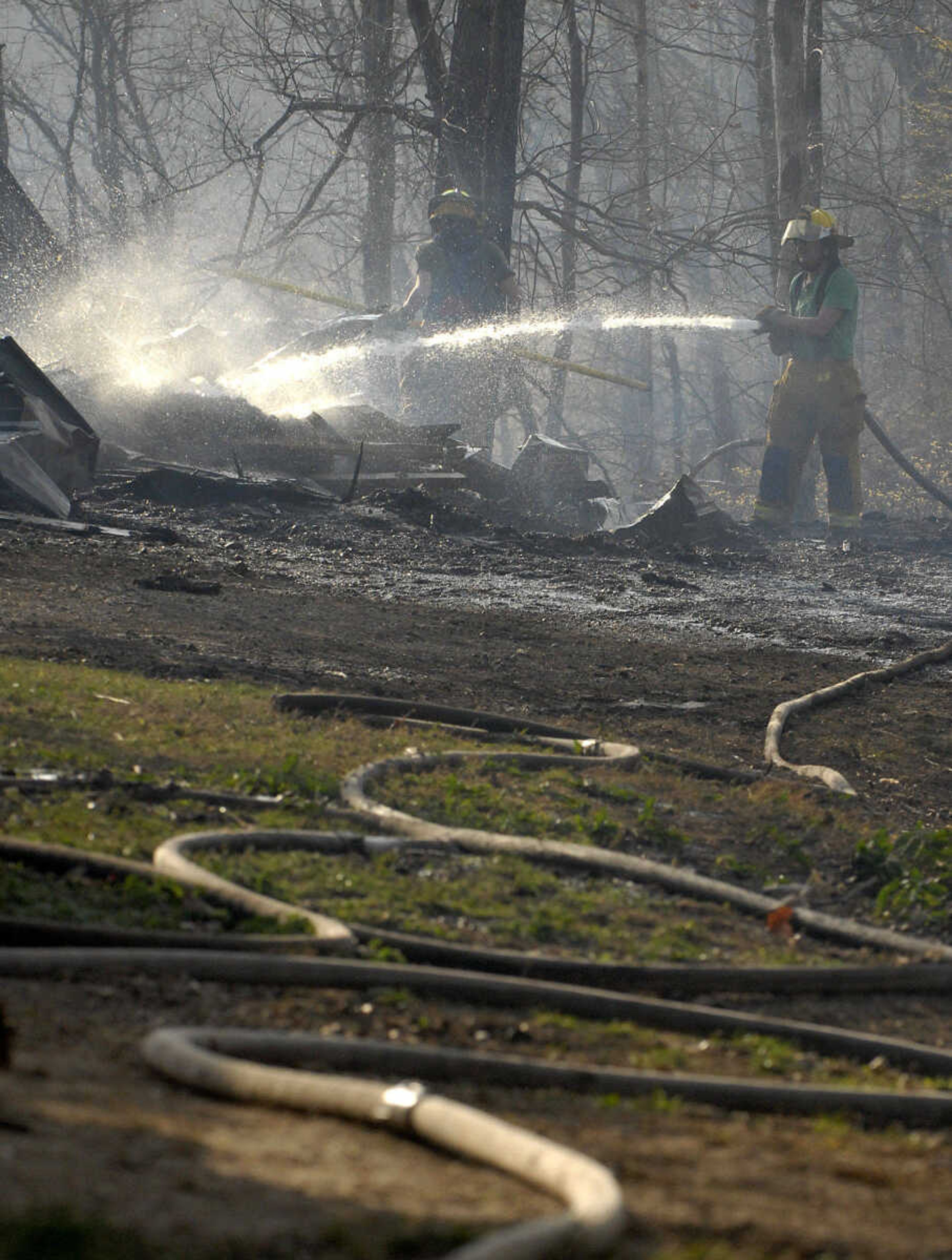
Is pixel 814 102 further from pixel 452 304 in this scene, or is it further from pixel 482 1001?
pixel 482 1001

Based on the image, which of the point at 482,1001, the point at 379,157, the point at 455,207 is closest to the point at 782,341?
the point at 455,207

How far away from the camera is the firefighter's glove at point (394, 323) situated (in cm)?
1778

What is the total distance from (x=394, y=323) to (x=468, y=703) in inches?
474

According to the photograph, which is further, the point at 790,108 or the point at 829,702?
the point at 790,108

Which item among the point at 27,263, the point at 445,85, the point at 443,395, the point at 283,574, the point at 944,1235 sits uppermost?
the point at 445,85

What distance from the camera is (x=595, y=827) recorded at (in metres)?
4.66

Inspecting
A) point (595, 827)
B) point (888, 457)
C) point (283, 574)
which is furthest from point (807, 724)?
point (888, 457)

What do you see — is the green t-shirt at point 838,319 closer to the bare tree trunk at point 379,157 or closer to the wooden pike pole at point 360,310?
the wooden pike pole at point 360,310

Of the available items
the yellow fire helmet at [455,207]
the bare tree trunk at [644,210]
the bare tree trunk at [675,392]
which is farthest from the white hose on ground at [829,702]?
the bare tree trunk at [675,392]

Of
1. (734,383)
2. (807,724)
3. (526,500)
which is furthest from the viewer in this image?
(734,383)

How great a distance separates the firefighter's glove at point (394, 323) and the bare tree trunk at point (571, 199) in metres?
2.55

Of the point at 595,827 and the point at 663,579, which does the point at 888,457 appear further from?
the point at 595,827

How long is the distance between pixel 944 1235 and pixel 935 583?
10.9m

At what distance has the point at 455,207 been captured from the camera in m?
16.5
